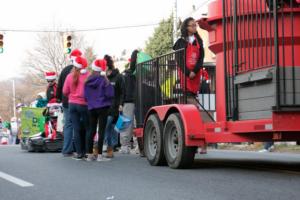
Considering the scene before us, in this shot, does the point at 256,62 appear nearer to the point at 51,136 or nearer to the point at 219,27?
the point at 219,27

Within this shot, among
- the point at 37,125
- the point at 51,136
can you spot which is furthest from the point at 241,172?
the point at 37,125

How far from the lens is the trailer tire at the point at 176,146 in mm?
7516

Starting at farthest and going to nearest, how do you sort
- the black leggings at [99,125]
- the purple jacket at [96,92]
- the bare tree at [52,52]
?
the bare tree at [52,52]
the black leggings at [99,125]
the purple jacket at [96,92]

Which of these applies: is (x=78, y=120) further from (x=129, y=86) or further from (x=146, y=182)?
(x=146, y=182)

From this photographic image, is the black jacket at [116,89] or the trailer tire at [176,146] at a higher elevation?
the black jacket at [116,89]

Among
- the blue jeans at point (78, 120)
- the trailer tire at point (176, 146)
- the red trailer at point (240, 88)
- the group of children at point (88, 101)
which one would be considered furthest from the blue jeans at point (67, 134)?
the trailer tire at point (176, 146)

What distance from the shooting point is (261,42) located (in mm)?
6816

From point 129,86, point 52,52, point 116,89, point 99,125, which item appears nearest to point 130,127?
point 129,86

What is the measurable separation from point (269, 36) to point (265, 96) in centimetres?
80

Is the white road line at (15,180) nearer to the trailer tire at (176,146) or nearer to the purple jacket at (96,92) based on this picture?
the trailer tire at (176,146)

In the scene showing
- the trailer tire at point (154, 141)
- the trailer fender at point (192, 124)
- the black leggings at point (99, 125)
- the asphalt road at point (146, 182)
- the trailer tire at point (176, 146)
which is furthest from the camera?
the black leggings at point (99, 125)

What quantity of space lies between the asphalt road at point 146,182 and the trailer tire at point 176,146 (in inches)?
6.2

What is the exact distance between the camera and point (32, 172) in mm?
7562

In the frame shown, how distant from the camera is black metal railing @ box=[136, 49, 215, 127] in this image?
27.2ft
